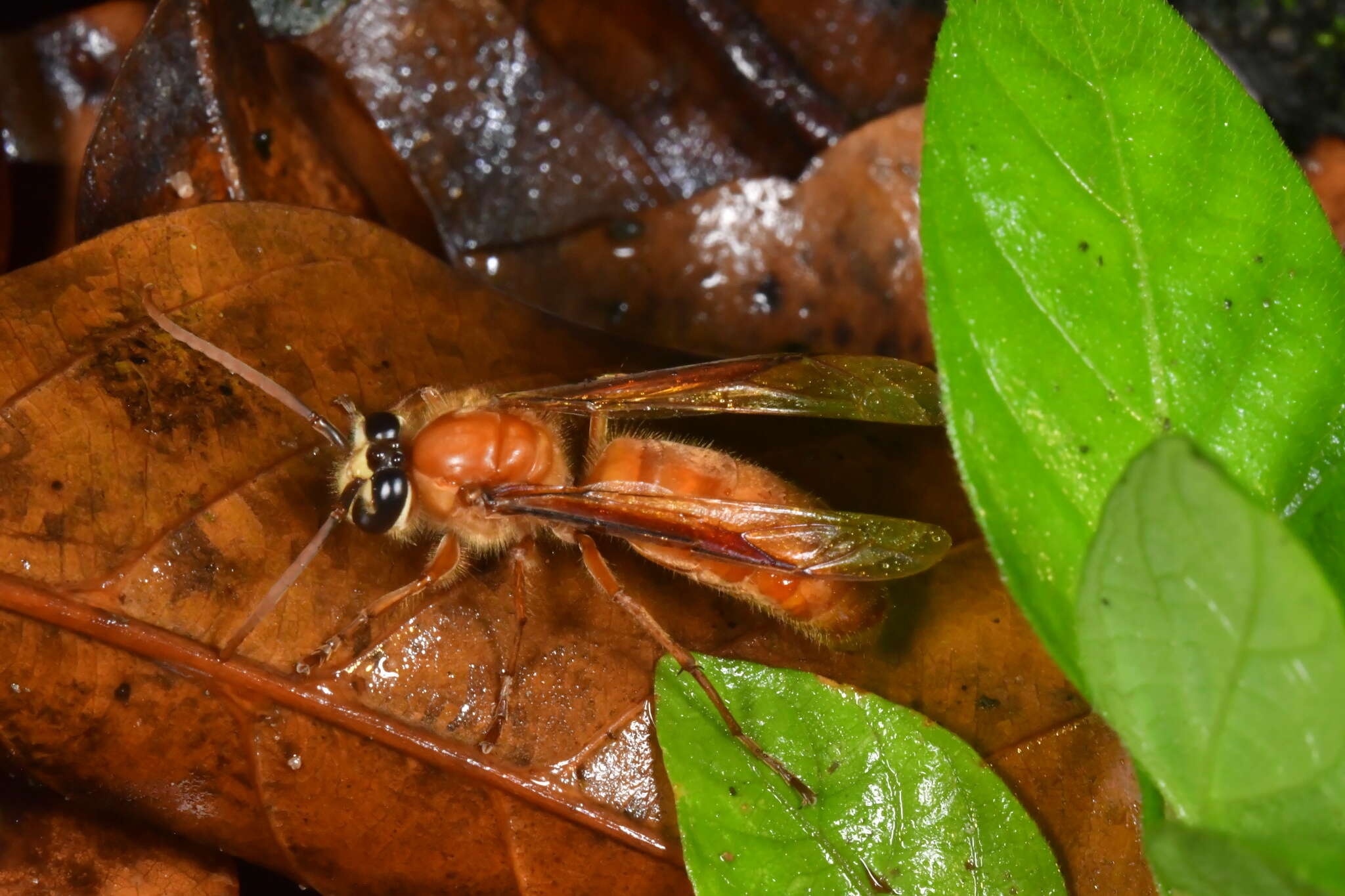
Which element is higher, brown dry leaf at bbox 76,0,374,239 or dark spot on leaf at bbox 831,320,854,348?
brown dry leaf at bbox 76,0,374,239

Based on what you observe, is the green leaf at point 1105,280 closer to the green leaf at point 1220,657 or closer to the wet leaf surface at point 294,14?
the green leaf at point 1220,657

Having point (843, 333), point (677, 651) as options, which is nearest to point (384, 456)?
point (677, 651)

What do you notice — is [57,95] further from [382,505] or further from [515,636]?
[515,636]

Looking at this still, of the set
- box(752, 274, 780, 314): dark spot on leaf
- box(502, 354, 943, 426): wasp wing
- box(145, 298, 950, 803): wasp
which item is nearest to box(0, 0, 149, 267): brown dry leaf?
box(145, 298, 950, 803): wasp

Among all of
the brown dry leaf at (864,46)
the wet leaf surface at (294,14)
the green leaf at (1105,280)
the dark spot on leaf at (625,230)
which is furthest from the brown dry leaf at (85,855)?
the brown dry leaf at (864,46)

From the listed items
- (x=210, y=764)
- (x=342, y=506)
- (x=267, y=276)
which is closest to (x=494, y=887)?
(x=210, y=764)

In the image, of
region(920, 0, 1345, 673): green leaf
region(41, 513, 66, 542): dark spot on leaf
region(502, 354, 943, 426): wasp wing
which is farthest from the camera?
region(502, 354, 943, 426): wasp wing

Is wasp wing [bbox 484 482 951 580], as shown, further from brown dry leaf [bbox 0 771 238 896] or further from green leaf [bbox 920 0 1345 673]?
brown dry leaf [bbox 0 771 238 896]

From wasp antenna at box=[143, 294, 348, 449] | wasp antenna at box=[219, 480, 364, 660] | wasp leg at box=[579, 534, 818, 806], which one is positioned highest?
wasp antenna at box=[143, 294, 348, 449]
